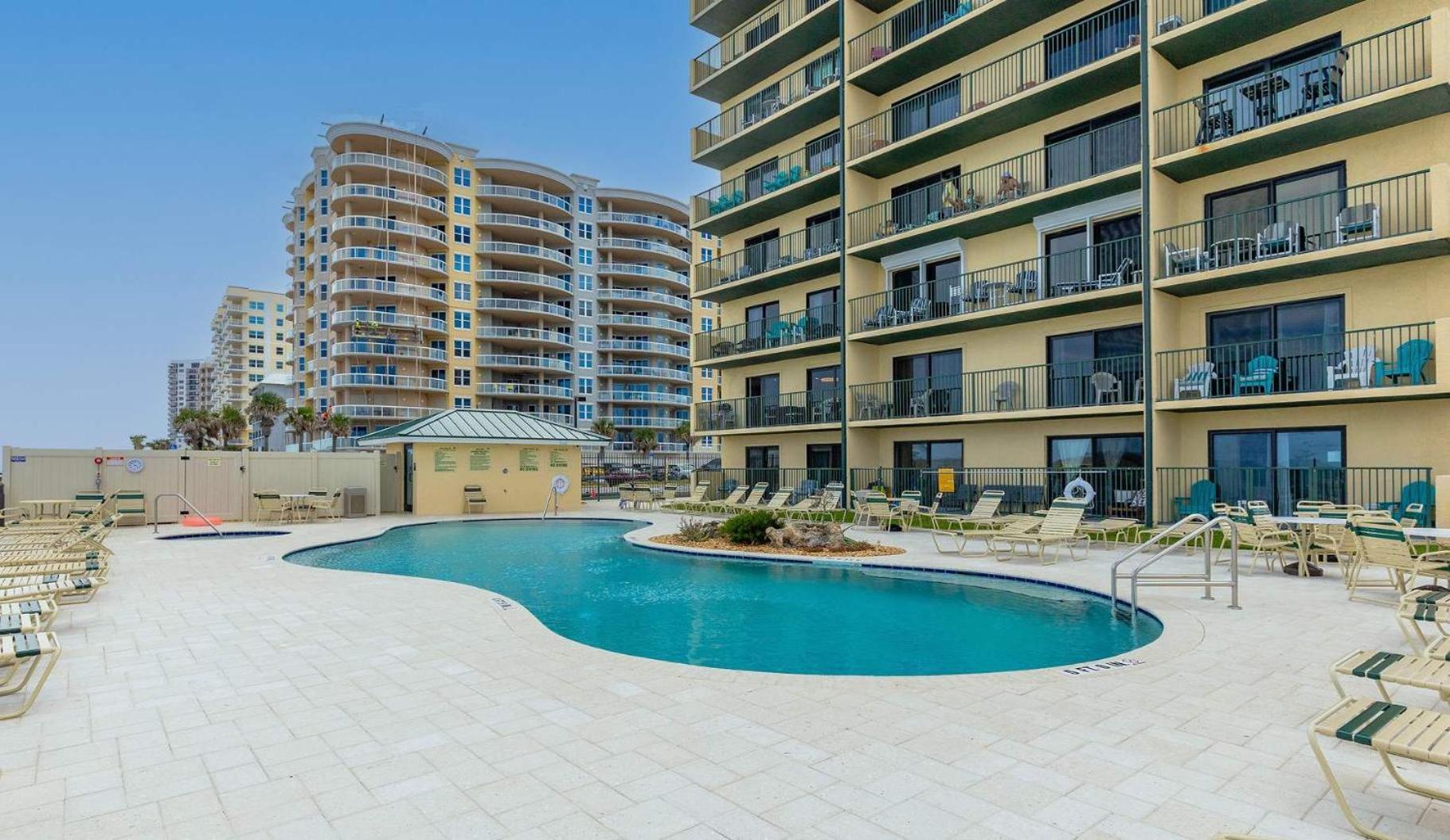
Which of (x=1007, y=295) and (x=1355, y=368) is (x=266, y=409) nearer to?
(x=1007, y=295)

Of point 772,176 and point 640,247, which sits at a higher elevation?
point 640,247

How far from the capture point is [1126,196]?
655 inches

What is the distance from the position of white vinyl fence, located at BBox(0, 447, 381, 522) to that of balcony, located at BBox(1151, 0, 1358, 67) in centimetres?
2360

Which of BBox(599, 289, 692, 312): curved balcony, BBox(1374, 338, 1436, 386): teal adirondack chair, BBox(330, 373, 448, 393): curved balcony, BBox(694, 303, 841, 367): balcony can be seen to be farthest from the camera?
BBox(599, 289, 692, 312): curved balcony

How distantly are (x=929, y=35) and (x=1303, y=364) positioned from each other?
1226 centimetres

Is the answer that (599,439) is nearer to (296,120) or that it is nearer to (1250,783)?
(1250,783)

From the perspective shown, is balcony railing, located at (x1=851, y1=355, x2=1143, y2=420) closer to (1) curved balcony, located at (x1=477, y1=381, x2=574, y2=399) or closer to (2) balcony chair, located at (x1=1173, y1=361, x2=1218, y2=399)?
(2) balcony chair, located at (x1=1173, y1=361, x2=1218, y2=399)

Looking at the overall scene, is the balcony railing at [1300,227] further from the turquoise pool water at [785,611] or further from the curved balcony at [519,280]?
the curved balcony at [519,280]

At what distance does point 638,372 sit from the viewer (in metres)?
63.8

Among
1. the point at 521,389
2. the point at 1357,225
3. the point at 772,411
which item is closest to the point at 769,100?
the point at 772,411

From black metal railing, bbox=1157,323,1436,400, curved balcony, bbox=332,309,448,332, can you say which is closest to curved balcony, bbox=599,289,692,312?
curved balcony, bbox=332,309,448,332

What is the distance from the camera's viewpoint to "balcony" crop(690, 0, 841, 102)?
76.7ft

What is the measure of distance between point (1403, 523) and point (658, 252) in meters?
58.7

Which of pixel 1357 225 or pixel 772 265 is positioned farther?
pixel 772 265
